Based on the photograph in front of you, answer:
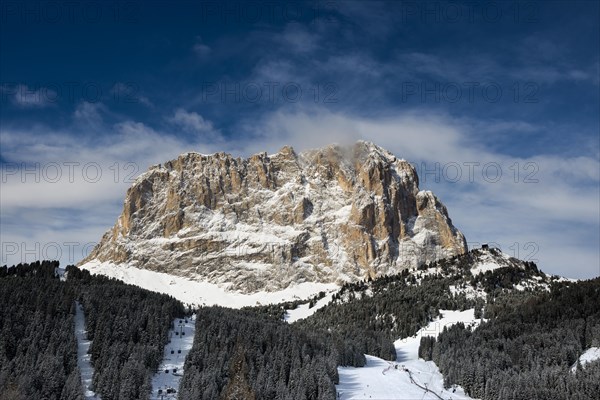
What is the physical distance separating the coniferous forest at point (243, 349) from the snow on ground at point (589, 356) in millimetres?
1631

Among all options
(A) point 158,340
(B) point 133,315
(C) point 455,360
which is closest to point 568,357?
(C) point 455,360

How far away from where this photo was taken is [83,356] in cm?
12400

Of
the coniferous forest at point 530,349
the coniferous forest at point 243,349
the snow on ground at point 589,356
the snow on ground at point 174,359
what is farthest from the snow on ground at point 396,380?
the snow on ground at point 174,359

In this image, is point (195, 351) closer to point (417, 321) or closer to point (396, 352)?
point (396, 352)

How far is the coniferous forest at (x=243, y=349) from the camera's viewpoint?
109812 mm

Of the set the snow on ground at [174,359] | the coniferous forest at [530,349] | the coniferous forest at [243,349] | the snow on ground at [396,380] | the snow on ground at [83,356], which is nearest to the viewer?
the coniferous forest at [243,349]

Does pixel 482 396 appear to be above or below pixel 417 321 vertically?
below

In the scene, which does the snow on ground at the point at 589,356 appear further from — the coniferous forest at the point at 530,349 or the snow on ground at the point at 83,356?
the snow on ground at the point at 83,356

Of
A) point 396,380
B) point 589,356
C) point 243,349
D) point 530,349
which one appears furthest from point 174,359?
point 589,356

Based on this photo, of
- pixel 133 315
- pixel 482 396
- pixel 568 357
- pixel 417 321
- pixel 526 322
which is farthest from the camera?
pixel 417 321

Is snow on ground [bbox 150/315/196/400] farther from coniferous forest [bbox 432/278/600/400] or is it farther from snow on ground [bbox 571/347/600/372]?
snow on ground [bbox 571/347/600/372]

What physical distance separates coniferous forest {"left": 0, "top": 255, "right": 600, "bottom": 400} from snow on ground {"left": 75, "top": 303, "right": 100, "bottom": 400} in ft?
5.71

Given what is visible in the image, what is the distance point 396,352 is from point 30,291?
347ft

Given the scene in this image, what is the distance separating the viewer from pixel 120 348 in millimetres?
123000
